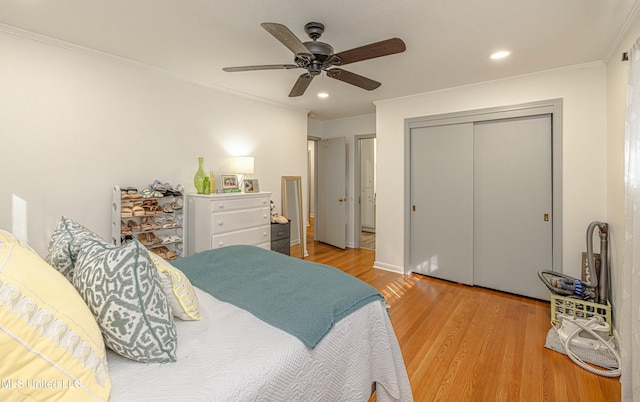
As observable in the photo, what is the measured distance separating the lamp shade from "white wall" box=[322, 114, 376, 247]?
2.18 m

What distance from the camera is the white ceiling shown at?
2.04 m

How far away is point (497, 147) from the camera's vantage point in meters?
3.53

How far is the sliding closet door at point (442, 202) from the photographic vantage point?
12.3ft

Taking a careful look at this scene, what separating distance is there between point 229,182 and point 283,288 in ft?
8.54

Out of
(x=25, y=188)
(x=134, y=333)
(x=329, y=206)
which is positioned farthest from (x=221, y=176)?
(x=134, y=333)

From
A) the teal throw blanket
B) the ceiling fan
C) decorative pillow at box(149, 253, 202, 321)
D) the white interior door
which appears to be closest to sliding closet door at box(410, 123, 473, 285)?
the white interior door

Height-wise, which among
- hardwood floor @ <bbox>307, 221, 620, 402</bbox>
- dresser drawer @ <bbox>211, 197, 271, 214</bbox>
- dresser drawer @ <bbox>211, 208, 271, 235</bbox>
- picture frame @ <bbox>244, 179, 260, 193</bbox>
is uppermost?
picture frame @ <bbox>244, 179, 260, 193</bbox>

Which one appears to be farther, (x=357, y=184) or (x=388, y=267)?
(x=357, y=184)

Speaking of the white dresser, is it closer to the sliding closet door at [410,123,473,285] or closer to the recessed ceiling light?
the sliding closet door at [410,123,473,285]

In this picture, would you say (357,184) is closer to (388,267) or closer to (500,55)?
(388,267)

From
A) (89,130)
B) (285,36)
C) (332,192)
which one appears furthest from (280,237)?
(285,36)

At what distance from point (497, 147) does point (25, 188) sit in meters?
4.62

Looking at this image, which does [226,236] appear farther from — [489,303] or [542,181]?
[542,181]

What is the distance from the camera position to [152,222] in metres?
3.19
